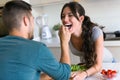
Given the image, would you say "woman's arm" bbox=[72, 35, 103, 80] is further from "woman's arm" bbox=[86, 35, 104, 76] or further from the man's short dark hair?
the man's short dark hair

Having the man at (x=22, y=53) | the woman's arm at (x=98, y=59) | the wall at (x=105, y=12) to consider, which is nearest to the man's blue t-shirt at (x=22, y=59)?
the man at (x=22, y=53)

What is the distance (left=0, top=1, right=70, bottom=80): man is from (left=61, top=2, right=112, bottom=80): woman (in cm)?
55

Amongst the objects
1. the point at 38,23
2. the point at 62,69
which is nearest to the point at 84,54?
the point at 62,69

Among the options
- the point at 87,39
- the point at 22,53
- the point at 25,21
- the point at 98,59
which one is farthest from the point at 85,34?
the point at 22,53

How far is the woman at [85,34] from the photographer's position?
153 centimetres

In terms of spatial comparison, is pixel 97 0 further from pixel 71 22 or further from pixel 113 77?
pixel 113 77

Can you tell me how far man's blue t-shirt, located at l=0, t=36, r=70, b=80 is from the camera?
2.79 feet

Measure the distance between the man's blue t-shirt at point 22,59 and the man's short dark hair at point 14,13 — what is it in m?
0.08

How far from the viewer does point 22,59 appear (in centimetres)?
86

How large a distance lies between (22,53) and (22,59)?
27 millimetres

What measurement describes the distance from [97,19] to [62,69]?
2.08m

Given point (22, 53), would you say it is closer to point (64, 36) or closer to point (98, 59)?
point (64, 36)

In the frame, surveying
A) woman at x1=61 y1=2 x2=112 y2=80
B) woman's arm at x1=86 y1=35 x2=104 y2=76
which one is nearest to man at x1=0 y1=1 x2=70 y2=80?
woman's arm at x1=86 y1=35 x2=104 y2=76

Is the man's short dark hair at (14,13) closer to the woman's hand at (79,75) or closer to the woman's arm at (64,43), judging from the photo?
the woman's arm at (64,43)
